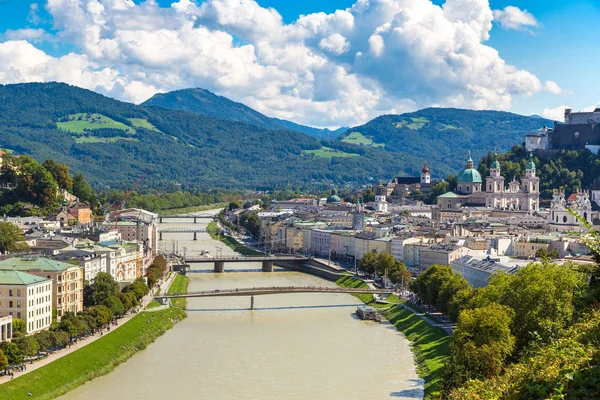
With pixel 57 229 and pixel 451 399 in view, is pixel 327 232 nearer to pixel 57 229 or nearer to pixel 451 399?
pixel 57 229

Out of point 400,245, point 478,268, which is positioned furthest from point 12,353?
point 400,245

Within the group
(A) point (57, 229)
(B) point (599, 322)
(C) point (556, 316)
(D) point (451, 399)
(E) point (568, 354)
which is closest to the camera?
(E) point (568, 354)

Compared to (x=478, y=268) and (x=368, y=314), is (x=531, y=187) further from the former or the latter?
(x=368, y=314)

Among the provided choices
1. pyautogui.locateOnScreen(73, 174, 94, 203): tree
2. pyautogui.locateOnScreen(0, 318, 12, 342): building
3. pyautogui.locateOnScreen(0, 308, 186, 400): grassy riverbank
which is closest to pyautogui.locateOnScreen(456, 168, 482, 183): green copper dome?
pyautogui.locateOnScreen(73, 174, 94, 203): tree

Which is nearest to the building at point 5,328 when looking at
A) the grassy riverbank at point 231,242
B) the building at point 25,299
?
the building at point 25,299

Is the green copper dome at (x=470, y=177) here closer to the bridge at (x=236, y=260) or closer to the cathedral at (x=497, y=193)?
the cathedral at (x=497, y=193)

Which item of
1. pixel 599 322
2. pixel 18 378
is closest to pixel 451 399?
pixel 599 322
